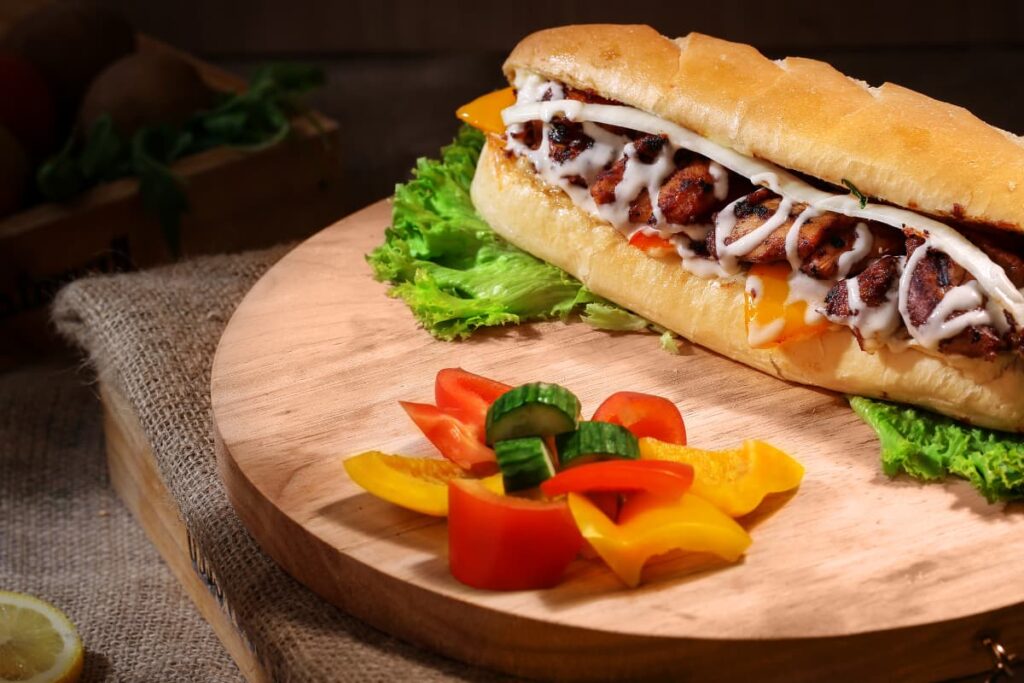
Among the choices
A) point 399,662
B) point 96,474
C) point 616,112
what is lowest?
point 96,474

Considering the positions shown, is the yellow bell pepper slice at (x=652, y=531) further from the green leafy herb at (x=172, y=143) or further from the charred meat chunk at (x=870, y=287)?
the green leafy herb at (x=172, y=143)

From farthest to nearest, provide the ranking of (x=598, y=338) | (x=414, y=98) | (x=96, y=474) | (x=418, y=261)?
(x=414, y=98) → (x=96, y=474) → (x=418, y=261) → (x=598, y=338)

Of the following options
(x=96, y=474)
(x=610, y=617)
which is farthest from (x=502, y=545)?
(x=96, y=474)

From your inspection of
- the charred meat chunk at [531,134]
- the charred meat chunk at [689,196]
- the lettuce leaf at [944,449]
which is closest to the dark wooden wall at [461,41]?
the charred meat chunk at [531,134]

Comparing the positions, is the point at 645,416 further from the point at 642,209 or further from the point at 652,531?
the point at 642,209

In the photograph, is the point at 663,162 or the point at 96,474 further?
the point at 96,474

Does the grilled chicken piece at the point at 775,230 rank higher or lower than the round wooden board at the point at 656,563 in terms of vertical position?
higher

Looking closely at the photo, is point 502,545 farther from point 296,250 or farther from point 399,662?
point 296,250
